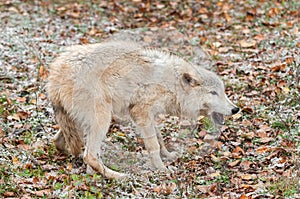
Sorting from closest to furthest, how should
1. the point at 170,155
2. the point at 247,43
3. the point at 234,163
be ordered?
the point at 234,163 < the point at 170,155 < the point at 247,43

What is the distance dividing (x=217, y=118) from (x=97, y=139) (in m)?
1.63

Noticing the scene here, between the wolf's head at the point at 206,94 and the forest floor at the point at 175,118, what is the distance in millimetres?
447

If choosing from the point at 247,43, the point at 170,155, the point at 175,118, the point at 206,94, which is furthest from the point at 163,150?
the point at 247,43

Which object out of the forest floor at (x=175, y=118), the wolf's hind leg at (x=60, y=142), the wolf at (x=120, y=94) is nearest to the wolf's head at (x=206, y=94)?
the wolf at (x=120, y=94)

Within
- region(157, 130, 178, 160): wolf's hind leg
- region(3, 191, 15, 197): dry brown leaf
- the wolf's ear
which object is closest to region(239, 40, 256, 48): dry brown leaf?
the wolf's ear

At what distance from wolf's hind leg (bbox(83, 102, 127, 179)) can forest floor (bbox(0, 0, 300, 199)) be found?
138mm

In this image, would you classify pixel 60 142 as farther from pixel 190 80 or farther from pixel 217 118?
pixel 217 118

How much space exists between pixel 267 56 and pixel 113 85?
412 cm

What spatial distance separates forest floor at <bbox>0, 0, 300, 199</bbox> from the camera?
622 centimetres

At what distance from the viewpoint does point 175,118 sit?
305 inches

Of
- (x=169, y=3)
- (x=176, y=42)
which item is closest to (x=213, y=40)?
(x=176, y=42)

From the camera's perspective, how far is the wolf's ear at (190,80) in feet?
22.5

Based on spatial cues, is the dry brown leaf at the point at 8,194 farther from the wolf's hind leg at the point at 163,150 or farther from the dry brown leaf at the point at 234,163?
the dry brown leaf at the point at 234,163

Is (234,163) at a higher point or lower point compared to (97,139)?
lower
